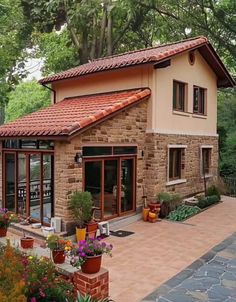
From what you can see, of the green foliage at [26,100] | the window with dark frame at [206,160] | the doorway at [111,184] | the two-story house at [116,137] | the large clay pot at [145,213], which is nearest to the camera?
the two-story house at [116,137]

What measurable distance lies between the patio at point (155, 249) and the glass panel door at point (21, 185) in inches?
60.3

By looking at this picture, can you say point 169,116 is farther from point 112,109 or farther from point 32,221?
point 32,221

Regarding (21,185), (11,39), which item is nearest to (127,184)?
(21,185)

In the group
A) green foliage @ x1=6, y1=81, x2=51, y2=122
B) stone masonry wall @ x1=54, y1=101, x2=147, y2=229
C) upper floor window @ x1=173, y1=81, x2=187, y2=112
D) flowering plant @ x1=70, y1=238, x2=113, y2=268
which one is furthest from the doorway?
green foliage @ x1=6, y1=81, x2=51, y2=122

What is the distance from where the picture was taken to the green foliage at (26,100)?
51438mm

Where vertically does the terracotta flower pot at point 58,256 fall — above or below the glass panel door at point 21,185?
below

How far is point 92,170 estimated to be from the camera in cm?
1131

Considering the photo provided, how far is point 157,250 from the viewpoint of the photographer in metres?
9.45

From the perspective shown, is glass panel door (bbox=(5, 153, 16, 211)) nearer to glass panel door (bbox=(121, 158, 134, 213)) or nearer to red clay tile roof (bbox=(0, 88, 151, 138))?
red clay tile roof (bbox=(0, 88, 151, 138))

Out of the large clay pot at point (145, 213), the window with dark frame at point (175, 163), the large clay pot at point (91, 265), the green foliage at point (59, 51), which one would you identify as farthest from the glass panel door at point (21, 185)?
the green foliage at point (59, 51)

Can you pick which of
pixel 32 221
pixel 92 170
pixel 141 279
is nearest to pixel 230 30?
pixel 92 170

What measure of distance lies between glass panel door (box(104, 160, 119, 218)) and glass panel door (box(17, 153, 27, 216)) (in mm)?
2921

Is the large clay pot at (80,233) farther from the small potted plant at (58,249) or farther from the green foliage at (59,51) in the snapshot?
the green foliage at (59,51)

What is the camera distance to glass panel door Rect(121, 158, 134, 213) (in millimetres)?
12625
